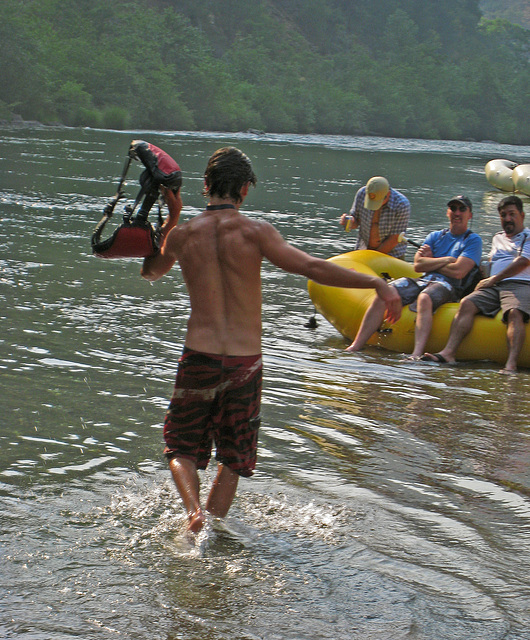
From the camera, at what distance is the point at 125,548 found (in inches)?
142

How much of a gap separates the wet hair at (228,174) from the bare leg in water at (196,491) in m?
1.12

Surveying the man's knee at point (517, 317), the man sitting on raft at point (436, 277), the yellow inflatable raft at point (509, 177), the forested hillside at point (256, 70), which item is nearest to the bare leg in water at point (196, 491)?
the man sitting on raft at point (436, 277)

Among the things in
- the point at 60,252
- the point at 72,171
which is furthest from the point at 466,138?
the point at 60,252

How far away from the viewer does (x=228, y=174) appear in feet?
12.0

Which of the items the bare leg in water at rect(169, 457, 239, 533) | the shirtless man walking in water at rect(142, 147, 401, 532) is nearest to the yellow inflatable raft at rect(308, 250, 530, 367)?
the shirtless man walking in water at rect(142, 147, 401, 532)

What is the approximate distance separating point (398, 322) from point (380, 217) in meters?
1.42

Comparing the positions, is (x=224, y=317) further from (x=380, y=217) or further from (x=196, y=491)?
(x=380, y=217)

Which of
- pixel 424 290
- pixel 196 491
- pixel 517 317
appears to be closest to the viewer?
pixel 196 491

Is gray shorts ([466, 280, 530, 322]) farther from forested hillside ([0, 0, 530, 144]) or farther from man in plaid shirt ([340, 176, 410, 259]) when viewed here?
forested hillside ([0, 0, 530, 144])

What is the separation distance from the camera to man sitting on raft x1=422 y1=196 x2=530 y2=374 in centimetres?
723

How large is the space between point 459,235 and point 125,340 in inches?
117

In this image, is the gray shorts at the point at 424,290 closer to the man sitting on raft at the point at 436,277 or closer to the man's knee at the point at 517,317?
the man sitting on raft at the point at 436,277

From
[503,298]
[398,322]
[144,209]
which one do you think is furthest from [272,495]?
[503,298]

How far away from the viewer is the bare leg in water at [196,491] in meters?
3.58
